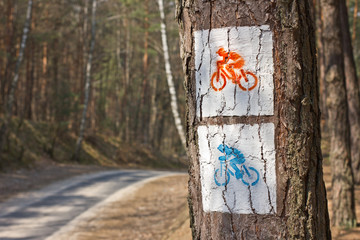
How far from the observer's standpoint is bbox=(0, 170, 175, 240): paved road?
7.77 metres

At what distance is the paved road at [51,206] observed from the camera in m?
7.77

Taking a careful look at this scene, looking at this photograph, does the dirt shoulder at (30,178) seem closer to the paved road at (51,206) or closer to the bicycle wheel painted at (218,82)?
the paved road at (51,206)

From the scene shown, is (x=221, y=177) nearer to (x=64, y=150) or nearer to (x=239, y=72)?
(x=239, y=72)

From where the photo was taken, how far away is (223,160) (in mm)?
1615

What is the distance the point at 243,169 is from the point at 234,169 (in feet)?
0.11

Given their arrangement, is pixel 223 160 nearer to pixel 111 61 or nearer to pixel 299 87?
pixel 299 87

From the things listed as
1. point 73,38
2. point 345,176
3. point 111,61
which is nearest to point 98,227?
point 345,176

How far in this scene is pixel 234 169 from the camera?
5.24ft

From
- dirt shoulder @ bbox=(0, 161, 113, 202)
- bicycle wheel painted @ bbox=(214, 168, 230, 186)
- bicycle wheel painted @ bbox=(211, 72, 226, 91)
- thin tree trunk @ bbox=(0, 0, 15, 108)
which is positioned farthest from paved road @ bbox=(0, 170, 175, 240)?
thin tree trunk @ bbox=(0, 0, 15, 108)

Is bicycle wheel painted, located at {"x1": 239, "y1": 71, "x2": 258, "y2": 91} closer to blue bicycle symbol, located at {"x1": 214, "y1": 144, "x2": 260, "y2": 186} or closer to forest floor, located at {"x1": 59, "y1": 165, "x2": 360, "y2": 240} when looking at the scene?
blue bicycle symbol, located at {"x1": 214, "y1": 144, "x2": 260, "y2": 186}

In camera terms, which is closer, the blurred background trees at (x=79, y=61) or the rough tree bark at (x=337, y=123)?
the rough tree bark at (x=337, y=123)

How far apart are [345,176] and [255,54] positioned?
209 inches

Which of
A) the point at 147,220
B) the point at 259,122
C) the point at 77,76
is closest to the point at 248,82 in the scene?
the point at 259,122

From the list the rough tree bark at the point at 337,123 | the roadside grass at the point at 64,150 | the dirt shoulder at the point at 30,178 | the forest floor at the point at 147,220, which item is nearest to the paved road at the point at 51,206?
the dirt shoulder at the point at 30,178
